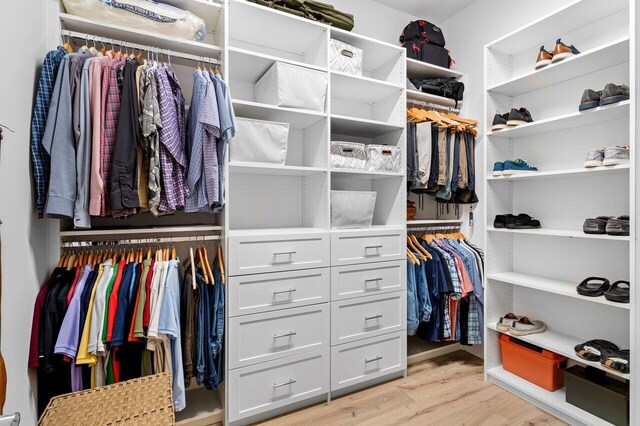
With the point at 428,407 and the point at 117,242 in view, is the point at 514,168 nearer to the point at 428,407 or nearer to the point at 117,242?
the point at 428,407

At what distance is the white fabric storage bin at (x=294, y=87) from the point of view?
1.94 meters

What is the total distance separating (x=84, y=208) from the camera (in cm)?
143

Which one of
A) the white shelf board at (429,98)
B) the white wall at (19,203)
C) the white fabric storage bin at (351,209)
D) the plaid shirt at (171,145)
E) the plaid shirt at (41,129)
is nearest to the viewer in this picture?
the white wall at (19,203)

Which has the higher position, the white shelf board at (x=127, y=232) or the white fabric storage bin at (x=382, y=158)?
the white fabric storage bin at (x=382, y=158)

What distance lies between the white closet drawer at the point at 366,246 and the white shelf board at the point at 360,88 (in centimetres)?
102

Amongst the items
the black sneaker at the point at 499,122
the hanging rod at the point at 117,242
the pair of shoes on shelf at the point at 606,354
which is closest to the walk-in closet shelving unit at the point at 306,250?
the hanging rod at the point at 117,242

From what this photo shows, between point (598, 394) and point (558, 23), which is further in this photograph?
point (558, 23)

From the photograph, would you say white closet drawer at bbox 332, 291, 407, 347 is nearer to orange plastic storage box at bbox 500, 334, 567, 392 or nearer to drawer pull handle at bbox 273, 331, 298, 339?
drawer pull handle at bbox 273, 331, 298, 339

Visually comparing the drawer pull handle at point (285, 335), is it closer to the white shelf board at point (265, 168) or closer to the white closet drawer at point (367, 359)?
the white closet drawer at point (367, 359)

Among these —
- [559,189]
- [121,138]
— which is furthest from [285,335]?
[559,189]

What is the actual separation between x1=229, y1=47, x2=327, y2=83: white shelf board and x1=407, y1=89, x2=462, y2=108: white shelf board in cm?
85

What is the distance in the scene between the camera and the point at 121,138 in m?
1.46

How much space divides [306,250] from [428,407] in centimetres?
123

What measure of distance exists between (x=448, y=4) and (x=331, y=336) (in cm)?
286
